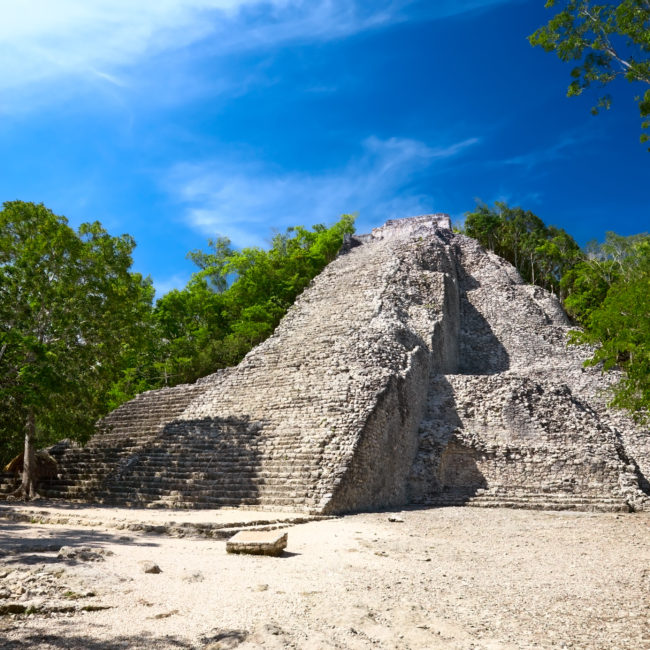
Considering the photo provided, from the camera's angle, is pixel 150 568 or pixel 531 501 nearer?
pixel 150 568

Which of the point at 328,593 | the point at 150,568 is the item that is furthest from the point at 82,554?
the point at 328,593

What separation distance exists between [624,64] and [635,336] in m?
4.55

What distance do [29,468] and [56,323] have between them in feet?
11.4

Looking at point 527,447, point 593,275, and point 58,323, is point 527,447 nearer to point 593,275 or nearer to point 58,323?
point 58,323

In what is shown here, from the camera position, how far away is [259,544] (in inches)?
237

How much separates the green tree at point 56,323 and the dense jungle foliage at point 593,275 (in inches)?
441

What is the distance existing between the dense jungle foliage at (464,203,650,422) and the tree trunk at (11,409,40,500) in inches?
487

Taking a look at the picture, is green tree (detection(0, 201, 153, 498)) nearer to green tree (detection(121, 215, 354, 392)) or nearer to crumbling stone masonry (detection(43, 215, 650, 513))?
crumbling stone masonry (detection(43, 215, 650, 513))

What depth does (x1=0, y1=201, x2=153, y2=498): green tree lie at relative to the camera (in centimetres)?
1098

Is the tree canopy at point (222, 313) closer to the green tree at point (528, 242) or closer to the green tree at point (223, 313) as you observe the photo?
the green tree at point (223, 313)

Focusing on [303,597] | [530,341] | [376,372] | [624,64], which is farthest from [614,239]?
[303,597]

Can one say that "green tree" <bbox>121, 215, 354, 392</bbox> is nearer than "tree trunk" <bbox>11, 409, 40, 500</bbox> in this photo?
No

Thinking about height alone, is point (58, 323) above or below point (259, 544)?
above

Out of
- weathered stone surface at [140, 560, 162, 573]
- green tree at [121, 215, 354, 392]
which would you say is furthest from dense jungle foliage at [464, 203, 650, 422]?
green tree at [121, 215, 354, 392]
